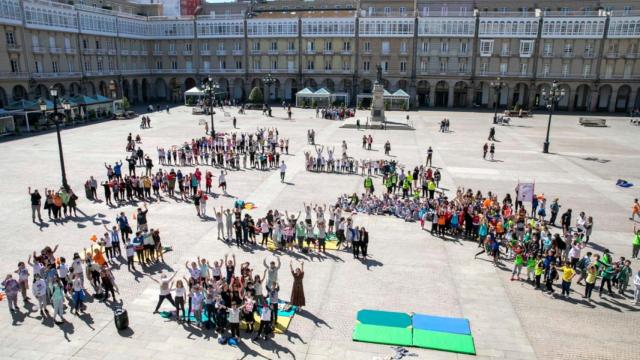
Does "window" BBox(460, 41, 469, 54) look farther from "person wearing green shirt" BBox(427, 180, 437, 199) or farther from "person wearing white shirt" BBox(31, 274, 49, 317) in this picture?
"person wearing white shirt" BBox(31, 274, 49, 317)

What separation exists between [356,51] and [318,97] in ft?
33.0

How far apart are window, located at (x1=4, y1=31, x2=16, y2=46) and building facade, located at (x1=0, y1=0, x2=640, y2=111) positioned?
0.96 meters

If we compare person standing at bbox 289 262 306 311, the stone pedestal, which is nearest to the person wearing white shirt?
person standing at bbox 289 262 306 311

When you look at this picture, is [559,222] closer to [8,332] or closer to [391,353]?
[391,353]

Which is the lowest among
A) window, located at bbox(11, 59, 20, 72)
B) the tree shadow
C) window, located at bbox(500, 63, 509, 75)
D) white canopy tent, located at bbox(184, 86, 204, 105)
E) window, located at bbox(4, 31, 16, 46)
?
the tree shadow

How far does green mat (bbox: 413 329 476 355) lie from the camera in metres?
11.9

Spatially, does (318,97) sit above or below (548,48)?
below

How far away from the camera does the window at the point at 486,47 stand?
6638cm

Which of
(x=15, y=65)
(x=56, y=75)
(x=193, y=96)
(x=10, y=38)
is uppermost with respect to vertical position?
(x=10, y=38)

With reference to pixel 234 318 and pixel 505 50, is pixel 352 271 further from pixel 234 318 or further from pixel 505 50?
pixel 505 50

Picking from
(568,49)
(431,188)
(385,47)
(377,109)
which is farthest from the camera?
(385,47)

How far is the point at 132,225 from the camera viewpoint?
20.4 metres

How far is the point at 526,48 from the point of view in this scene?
65.6 meters

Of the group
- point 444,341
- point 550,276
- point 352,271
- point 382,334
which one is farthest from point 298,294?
point 550,276
